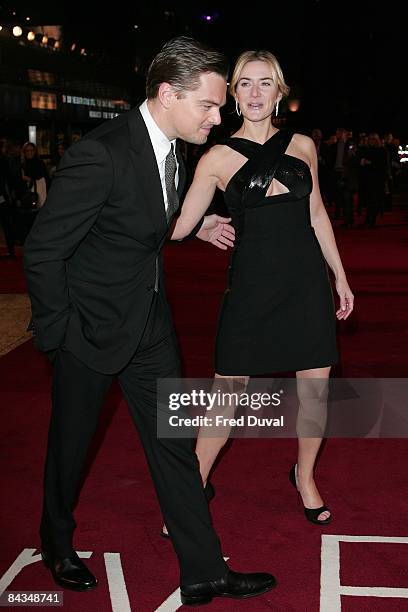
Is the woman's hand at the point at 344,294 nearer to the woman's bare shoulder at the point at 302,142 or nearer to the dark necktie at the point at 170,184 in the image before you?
the woman's bare shoulder at the point at 302,142

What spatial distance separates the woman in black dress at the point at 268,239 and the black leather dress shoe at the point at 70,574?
1.12 meters

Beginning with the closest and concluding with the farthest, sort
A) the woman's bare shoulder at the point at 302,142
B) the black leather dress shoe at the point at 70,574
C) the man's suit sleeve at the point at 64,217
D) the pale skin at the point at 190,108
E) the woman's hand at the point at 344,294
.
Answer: the man's suit sleeve at the point at 64,217 → the pale skin at the point at 190,108 → the black leather dress shoe at the point at 70,574 → the woman's bare shoulder at the point at 302,142 → the woman's hand at the point at 344,294

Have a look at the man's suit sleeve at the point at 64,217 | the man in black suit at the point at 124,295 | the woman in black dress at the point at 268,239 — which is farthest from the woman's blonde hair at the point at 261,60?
the man's suit sleeve at the point at 64,217

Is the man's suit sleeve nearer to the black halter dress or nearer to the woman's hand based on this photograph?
the black halter dress

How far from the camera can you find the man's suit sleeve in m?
2.87

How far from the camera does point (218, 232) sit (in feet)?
13.2

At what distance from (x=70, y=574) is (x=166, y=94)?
1809 millimetres

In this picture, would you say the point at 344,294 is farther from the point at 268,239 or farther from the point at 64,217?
the point at 64,217

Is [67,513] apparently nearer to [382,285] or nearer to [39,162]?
[382,285]

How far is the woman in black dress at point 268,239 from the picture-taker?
3.92 m

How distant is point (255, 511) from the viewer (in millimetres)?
4262

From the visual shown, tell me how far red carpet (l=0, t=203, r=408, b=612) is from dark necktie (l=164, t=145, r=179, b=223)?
1428 millimetres

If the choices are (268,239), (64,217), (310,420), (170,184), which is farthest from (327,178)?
(64,217)

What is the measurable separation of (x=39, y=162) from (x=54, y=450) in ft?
40.2
